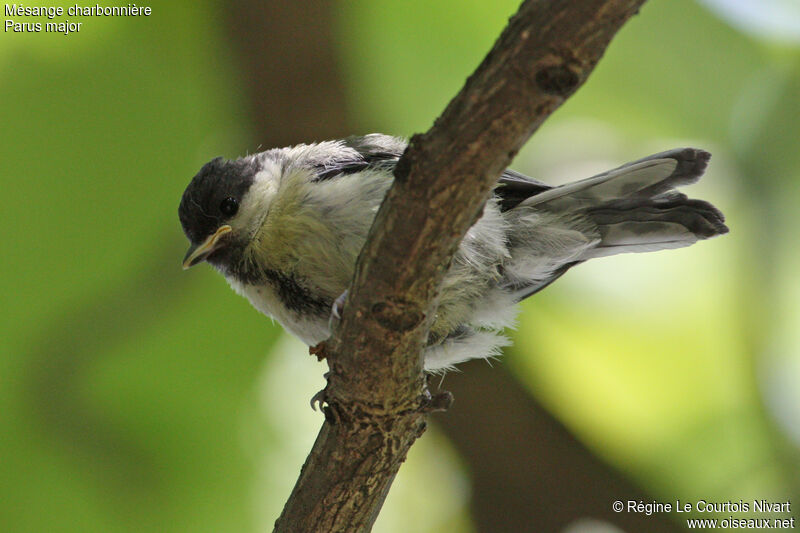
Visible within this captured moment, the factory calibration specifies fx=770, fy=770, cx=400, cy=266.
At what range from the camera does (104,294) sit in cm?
299

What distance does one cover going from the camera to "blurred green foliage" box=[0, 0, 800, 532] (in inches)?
115

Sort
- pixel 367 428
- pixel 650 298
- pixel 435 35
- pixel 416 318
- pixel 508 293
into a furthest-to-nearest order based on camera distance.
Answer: pixel 435 35 → pixel 650 298 → pixel 508 293 → pixel 367 428 → pixel 416 318

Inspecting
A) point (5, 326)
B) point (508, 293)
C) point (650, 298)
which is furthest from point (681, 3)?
point (5, 326)

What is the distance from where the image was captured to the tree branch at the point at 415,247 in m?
1.23

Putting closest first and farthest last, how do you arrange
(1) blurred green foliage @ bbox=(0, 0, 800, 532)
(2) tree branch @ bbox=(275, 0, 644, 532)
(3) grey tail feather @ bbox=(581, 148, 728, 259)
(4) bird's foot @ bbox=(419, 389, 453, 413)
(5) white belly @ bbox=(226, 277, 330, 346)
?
(2) tree branch @ bbox=(275, 0, 644, 532)
(4) bird's foot @ bbox=(419, 389, 453, 413)
(3) grey tail feather @ bbox=(581, 148, 728, 259)
(5) white belly @ bbox=(226, 277, 330, 346)
(1) blurred green foliage @ bbox=(0, 0, 800, 532)

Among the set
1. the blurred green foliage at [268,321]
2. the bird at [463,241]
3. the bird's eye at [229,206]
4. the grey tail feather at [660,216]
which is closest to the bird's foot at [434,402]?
the bird at [463,241]

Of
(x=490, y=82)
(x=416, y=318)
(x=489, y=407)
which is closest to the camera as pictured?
(x=490, y=82)

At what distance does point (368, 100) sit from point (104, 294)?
1.31 metres

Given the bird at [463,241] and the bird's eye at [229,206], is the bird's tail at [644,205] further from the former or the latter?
the bird's eye at [229,206]

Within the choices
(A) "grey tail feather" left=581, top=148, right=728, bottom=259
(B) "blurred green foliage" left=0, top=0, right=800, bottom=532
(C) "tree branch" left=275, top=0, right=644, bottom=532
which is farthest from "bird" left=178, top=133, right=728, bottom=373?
(B) "blurred green foliage" left=0, top=0, right=800, bottom=532

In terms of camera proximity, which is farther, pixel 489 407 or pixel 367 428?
pixel 489 407

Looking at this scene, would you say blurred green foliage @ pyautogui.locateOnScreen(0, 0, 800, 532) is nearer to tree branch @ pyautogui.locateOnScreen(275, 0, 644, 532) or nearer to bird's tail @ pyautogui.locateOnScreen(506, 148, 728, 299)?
bird's tail @ pyautogui.locateOnScreen(506, 148, 728, 299)

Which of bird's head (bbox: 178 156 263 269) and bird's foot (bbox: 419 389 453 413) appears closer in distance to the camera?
bird's foot (bbox: 419 389 453 413)

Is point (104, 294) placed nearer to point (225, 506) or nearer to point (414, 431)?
point (225, 506)
